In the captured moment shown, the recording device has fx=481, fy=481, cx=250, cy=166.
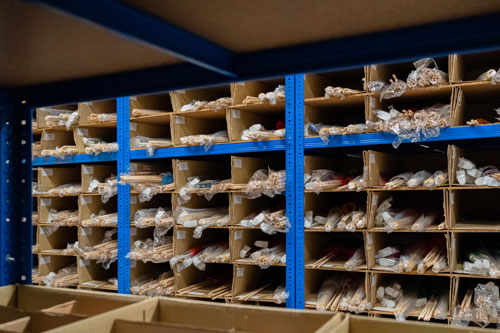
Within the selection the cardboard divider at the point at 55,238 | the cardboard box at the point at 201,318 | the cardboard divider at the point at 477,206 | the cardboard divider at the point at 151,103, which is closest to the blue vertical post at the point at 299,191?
the cardboard divider at the point at 477,206

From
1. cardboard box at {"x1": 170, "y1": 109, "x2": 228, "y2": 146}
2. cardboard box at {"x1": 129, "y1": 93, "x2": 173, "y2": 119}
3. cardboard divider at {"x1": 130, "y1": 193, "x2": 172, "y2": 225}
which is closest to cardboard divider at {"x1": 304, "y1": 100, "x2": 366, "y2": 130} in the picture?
cardboard box at {"x1": 170, "y1": 109, "x2": 228, "y2": 146}

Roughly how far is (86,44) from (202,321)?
0.98 meters

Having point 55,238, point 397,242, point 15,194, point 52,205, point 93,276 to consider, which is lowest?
point 93,276

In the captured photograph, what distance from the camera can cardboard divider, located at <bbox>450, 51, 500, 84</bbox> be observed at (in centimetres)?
325

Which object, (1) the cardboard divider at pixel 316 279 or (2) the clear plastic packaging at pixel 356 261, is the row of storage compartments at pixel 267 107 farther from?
(1) the cardboard divider at pixel 316 279

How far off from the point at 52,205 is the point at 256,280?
2575 mm

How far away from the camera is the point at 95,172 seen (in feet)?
16.4

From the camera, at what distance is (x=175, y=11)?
3.80ft

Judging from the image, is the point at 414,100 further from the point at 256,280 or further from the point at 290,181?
the point at 256,280

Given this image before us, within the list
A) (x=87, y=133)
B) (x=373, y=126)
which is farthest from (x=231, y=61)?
(x=87, y=133)

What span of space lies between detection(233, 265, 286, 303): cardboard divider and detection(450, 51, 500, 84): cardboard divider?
219cm

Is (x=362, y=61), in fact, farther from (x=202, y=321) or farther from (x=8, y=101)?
(x=8, y=101)

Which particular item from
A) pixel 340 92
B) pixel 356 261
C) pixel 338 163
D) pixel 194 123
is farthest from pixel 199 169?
pixel 356 261

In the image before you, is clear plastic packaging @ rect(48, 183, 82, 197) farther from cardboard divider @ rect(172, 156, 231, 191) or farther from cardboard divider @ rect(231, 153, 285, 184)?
cardboard divider @ rect(231, 153, 285, 184)
